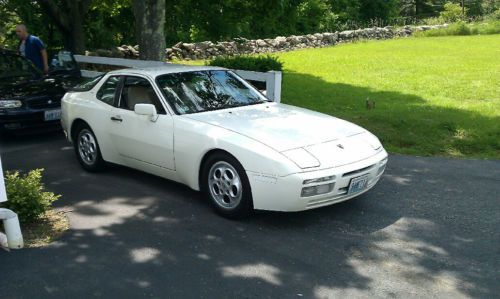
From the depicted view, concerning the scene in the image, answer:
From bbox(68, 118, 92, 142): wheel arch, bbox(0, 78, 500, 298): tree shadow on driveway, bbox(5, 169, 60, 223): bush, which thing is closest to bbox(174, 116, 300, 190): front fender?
bbox(0, 78, 500, 298): tree shadow on driveway

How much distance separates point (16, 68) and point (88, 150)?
161 inches

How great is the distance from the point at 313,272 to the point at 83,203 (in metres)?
2.90

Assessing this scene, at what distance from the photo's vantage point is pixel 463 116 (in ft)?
31.8

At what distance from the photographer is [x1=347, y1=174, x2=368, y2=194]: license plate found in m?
5.11

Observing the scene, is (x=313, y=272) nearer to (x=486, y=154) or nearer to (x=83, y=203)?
(x=83, y=203)

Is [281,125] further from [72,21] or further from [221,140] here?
[72,21]

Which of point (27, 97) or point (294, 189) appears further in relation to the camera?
point (27, 97)

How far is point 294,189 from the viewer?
482 cm

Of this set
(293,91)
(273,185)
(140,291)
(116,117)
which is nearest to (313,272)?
(273,185)

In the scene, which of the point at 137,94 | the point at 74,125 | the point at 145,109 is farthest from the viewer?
the point at 74,125

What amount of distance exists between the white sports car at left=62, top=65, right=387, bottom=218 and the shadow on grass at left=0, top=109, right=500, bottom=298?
32 cm

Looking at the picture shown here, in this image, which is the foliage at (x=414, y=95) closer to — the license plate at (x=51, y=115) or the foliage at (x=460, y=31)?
the license plate at (x=51, y=115)

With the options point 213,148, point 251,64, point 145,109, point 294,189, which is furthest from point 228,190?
point 251,64

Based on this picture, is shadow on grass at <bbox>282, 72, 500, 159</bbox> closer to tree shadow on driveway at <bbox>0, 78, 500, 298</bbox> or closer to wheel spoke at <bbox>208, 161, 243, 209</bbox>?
tree shadow on driveway at <bbox>0, 78, 500, 298</bbox>
